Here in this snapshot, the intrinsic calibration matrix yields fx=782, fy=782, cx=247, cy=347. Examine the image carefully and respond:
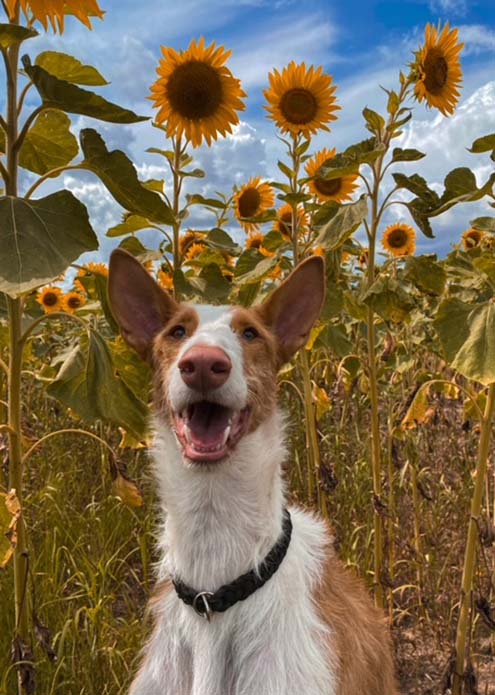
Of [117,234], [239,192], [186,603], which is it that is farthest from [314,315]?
[239,192]

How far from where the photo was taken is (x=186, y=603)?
271 cm

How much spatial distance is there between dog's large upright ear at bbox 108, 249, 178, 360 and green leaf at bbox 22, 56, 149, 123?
0.53m

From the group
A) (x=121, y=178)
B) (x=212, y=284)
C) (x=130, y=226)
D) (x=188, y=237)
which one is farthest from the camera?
(x=188, y=237)

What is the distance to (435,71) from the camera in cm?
409

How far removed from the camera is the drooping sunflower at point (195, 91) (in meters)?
4.49

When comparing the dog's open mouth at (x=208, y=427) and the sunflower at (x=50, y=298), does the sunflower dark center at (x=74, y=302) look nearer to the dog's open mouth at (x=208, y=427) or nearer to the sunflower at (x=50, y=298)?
the sunflower at (x=50, y=298)

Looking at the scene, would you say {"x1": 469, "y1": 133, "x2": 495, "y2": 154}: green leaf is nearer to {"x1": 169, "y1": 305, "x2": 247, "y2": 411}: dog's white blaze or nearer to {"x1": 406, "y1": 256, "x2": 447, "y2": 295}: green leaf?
{"x1": 406, "y1": 256, "x2": 447, "y2": 295}: green leaf

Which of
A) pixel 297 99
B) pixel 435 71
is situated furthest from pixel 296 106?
pixel 435 71

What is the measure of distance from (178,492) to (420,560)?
8.83ft

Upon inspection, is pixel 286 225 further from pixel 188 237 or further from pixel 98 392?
pixel 98 392

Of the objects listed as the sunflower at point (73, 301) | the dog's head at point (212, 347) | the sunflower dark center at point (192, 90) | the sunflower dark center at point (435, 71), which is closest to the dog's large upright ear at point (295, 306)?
the dog's head at point (212, 347)

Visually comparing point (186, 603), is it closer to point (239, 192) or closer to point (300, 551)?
point (300, 551)

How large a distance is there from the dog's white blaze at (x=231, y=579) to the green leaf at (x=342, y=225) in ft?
3.23

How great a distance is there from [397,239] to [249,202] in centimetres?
194
